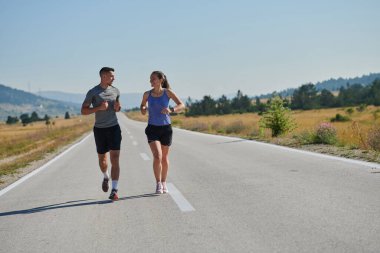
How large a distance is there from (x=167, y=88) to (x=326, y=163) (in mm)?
4317

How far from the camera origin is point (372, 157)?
30.9ft

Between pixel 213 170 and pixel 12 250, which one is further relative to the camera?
pixel 213 170

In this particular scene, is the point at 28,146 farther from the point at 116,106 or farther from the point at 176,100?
the point at 176,100

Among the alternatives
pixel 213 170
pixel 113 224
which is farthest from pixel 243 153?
pixel 113 224

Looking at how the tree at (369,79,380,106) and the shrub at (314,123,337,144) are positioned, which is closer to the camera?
the shrub at (314,123,337,144)

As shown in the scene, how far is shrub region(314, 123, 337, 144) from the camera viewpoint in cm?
1307

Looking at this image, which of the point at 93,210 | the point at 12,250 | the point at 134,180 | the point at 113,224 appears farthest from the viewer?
the point at 134,180

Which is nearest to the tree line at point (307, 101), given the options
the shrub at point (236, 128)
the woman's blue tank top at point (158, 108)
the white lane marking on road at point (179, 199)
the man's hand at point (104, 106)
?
the shrub at point (236, 128)

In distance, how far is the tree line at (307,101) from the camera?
89.0m

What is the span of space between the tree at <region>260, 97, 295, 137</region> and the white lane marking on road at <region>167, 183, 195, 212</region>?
39.7 ft

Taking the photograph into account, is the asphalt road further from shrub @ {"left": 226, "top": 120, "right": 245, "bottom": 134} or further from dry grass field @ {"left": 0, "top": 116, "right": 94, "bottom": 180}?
shrub @ {"left": 226, "top": 120, "right": 245, "bottom": 134}

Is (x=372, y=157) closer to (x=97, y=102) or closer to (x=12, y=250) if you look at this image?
(x=97, y=102)

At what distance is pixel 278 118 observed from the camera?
61.6ft

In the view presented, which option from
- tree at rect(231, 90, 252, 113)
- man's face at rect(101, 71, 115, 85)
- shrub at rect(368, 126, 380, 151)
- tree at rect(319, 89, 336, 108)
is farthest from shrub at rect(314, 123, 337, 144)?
tree at rect(231, 90, 252, 113)
